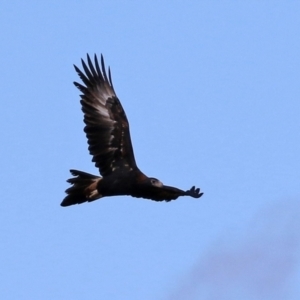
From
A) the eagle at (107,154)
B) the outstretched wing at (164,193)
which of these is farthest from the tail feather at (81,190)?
the outstretched wing at (164,193)

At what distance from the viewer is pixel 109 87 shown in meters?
20.1

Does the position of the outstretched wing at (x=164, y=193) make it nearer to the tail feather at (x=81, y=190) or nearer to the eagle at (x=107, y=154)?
the eagle at (x=107, y=154)

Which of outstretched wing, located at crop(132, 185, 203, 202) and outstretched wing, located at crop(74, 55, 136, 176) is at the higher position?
outstretched wing, located at crop(74, 55, 136, 176)

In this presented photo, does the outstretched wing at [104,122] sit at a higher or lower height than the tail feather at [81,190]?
higher

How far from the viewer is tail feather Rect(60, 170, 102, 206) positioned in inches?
735

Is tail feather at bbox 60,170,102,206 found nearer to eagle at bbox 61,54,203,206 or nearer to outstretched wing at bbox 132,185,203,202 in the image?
eagle at bbox 61,54,203,206

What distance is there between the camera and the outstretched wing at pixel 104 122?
19.1 meters

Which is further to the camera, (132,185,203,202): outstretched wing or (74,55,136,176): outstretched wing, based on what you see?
(74,55,136,176): outstretched wing

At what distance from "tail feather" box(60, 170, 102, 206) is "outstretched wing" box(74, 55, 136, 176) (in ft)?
1.06

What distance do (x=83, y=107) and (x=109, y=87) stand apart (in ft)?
2.42

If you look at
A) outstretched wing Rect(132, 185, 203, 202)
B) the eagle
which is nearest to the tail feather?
the eagle

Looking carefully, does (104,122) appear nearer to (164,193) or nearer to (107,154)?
(107,154)

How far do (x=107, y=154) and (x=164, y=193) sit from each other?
1465 millimetres

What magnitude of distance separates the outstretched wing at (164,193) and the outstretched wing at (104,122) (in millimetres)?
628
